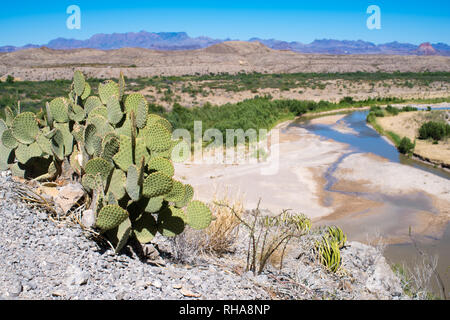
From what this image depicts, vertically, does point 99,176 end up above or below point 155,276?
above

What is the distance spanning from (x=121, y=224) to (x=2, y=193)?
5.76 feet

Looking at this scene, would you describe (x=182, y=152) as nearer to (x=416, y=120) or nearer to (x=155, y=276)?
(x=155, y=276)

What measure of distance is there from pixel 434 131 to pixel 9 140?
69.1 feet

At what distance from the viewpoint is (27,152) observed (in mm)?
4965

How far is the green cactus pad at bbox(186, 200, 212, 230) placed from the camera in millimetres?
4258

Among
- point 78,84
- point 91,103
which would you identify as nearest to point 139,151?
point 91,103

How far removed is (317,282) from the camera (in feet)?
15.1

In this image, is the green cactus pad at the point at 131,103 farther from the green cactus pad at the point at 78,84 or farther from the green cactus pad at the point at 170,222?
the green cactus pad at the point at 170,222

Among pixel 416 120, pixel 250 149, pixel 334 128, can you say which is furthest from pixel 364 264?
pixel 416 120

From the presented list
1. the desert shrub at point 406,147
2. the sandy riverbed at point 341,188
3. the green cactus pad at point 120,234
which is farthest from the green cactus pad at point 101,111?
the desert shrub at point 406,147

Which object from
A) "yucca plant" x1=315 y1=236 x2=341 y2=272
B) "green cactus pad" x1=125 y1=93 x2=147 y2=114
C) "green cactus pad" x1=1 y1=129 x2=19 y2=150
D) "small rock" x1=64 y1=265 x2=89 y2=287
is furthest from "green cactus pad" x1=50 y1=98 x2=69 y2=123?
"yucca plant" x1=315 y1=236 x2=341 y2=272

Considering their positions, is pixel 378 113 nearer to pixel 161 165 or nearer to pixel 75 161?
pixel 75 161

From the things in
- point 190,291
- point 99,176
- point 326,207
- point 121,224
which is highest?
point 99,176

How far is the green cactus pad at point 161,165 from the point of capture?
13.1ft
